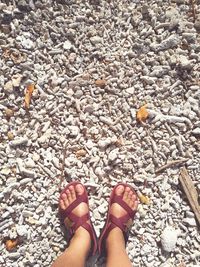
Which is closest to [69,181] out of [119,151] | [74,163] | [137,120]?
[74,163]

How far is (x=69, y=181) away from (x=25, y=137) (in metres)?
0.28

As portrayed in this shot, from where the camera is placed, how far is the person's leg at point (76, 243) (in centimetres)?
233

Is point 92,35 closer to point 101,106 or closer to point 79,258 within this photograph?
point 101,106

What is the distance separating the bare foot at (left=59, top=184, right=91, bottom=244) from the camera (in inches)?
95.0

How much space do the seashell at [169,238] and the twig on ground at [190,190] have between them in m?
0.14

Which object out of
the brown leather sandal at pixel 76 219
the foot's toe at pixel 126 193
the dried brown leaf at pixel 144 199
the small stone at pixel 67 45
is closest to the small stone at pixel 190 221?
the dried brown leaf at pixel 144 199

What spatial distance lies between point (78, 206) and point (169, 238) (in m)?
0.44

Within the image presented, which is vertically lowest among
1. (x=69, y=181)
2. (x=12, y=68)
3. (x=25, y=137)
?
(x=69, y=181)

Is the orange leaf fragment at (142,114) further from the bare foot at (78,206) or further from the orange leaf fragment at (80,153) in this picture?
the bare foot at (78,206)

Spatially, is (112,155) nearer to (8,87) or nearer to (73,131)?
(73,131)

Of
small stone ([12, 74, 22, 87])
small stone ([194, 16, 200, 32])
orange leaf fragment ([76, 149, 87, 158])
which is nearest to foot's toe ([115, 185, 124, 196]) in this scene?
orange leaf fragment ([76, 149, 87, 158])

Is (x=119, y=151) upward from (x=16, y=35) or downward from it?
downward

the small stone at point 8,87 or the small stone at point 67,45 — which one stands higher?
the small stone at point 67,45

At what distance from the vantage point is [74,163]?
2.42 m
